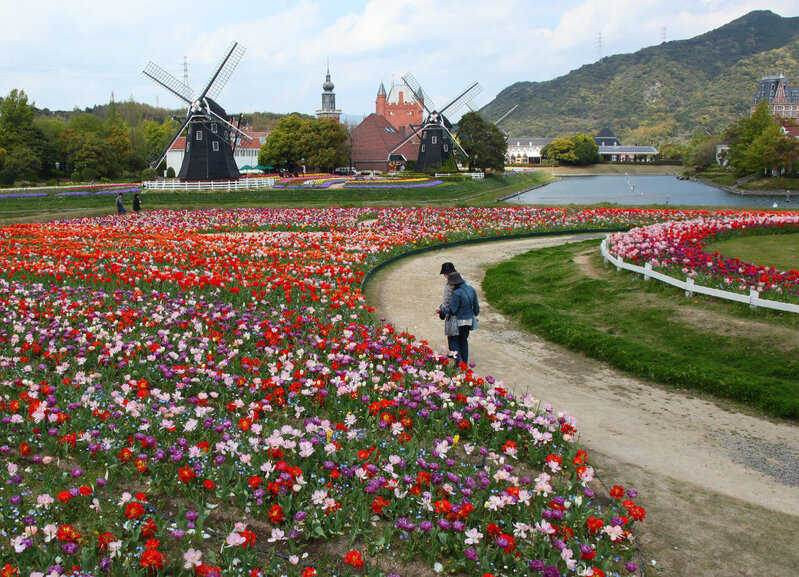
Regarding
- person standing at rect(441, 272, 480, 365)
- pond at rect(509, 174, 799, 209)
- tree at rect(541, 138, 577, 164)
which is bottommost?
person standing at rect(441, 272, 480, 365)

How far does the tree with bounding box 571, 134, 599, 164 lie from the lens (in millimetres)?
147637

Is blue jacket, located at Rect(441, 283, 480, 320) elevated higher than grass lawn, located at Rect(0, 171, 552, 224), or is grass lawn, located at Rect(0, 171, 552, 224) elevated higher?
grass lawn, located at Rect(0, 171, 552, 224)

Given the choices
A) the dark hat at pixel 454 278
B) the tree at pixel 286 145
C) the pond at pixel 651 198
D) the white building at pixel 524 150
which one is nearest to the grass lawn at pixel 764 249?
the dark hat at pixel 454 278

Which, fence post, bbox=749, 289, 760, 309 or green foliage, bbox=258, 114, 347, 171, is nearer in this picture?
fence post, bbox=749, 289, 760, 309

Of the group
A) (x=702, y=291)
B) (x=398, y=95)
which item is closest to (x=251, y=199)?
(x=702, y=291)

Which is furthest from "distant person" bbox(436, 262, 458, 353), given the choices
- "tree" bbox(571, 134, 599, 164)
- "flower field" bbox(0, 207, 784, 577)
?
"tree" bbox(571, 134, 599, 164)

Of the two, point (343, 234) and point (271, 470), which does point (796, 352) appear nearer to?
point (271, 470)

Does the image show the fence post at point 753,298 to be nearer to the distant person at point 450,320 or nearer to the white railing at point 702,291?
the white railing at point 702,291

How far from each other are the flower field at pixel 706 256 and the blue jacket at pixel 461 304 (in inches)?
259

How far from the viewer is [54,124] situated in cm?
8831

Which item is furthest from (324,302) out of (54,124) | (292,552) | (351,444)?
(54,124)

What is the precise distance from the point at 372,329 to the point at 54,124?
96610 mm

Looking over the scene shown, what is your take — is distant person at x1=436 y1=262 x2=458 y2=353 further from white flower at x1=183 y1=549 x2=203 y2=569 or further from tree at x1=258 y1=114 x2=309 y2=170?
tree at x1=258 y1=114 x2=309 y2=170

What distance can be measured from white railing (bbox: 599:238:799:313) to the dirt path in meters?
3.62
